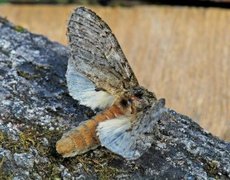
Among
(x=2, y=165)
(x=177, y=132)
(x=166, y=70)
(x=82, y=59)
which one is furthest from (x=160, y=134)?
(x=166, y=70)

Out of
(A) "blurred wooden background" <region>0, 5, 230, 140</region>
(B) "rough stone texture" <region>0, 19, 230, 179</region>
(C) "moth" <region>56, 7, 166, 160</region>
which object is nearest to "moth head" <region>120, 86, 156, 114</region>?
(C) "moth" <region>56, 7, 166, 160</region>

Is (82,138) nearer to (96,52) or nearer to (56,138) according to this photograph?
(56,138)

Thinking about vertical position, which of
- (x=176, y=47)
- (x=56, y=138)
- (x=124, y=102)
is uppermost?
(x=124, y=102)

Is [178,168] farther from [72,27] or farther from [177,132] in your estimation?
[72,27]

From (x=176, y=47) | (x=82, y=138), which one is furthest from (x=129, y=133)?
(x=176, y=47)

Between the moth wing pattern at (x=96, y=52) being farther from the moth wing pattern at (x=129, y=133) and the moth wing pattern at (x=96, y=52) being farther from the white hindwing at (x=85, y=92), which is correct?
the moth wing pattern at (x=129, y=133)

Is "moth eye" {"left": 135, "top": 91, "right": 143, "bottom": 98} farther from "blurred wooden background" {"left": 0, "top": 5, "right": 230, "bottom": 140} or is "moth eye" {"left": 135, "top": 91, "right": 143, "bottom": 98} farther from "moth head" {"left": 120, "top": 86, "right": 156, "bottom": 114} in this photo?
"blurred wooden background" {"left": 0, "top": 5, "right": 230, "bottom": 140}
